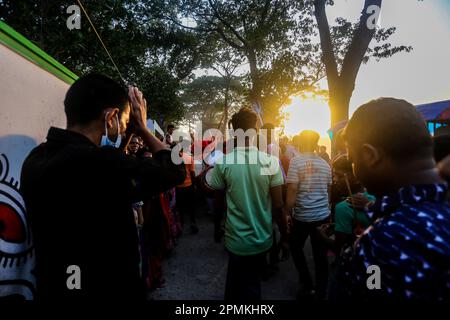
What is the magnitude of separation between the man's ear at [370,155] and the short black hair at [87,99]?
1221mm

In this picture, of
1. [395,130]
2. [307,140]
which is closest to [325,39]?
[307,140]

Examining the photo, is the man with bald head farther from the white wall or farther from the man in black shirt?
the white wall

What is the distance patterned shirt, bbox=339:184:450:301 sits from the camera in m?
0.84

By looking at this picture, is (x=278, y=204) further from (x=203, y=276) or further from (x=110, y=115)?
(x=203, y=276)

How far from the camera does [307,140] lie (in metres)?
3.48

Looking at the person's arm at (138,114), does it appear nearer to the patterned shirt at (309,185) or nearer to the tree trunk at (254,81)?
the patterned shirt at (309,185)

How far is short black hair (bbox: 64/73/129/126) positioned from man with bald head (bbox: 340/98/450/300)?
1193 millimetres

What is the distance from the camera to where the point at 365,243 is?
97 centimetres

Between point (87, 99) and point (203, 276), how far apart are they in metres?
3.34

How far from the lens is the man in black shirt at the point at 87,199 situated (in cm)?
120

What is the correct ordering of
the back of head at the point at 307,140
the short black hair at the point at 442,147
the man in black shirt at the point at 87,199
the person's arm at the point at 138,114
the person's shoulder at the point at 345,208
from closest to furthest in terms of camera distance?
the man in black shirt at the point at 87,199
the person's arm at the point at 138,114
the short black hair at the point at 442,147
the person's shoulder at the point at 345,208
the back of head at the point at 307,140

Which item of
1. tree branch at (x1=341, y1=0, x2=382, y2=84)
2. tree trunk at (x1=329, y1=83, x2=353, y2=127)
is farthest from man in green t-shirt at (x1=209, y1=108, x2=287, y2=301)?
tree branch at (x1=341, y1=0, x2=382, y2=84)

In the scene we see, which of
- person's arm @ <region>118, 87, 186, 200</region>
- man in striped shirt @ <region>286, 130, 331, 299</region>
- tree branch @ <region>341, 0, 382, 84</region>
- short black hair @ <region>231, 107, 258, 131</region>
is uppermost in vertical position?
tree branch @ <region>341, 0, 382, 84</region>

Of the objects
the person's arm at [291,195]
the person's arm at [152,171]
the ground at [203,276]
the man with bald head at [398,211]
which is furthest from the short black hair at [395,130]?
the ground at [203,276]
